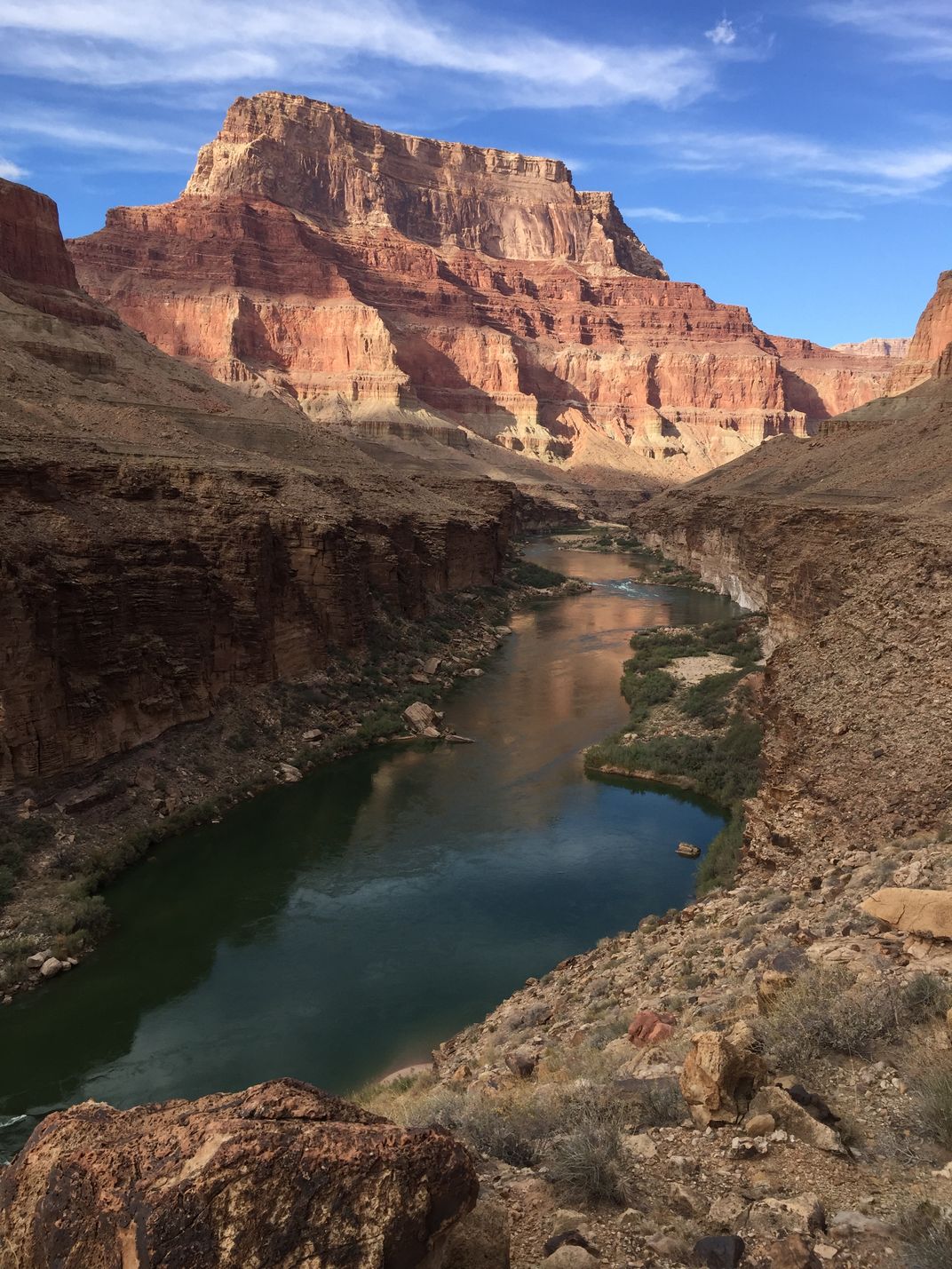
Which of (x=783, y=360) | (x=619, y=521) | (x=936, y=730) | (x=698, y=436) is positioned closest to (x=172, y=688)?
(x=936, y=730)

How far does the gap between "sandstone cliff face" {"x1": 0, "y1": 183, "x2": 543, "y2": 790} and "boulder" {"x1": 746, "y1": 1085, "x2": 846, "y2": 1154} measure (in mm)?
18011

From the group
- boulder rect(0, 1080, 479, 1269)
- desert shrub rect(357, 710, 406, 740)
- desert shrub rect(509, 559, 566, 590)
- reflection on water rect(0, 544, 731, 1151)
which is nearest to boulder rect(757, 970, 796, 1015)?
boulder rect(0, 1080, 479, 1269)

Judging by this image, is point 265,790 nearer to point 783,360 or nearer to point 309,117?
point 309,117

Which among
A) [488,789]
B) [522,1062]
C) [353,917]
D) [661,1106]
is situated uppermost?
[661,1106]

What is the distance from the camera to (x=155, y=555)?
25562 mm

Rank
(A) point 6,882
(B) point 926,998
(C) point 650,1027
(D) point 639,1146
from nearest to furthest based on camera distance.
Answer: (D) point 639,1146, (B) point 926,998, (C) point 650,1027, (A) point 6,882

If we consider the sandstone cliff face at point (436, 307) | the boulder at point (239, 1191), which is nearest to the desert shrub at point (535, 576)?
the sandstone cliff face at point (436, 307)

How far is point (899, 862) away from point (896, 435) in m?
51.5

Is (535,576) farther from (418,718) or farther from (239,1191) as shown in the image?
(239,1191)

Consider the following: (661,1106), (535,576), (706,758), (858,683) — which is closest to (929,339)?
(535,576)

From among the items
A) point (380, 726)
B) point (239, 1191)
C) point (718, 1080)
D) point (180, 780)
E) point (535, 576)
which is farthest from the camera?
point (535, 576)

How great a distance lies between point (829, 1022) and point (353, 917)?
12978 mm

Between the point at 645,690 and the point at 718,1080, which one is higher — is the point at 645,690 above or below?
below

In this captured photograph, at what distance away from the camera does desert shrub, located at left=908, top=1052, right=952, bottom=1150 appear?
5762mm
